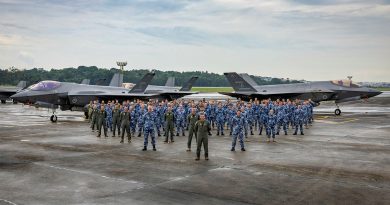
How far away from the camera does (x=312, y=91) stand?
33250 mm

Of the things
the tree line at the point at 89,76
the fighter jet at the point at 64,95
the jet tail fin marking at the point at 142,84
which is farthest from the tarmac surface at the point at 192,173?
the tree line at the point at 89,76

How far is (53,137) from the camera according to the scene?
1795cm

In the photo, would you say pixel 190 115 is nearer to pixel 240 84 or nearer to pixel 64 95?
pixel 64 95

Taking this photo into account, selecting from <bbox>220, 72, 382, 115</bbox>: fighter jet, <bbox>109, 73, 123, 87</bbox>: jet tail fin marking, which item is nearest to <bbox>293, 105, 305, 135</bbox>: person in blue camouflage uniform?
<bbox>220, 72, 382, 115</bbox>: fighter jet

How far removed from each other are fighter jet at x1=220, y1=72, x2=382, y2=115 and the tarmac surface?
16388 millimetres

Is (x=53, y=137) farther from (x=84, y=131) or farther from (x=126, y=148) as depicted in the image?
(x=126, y=148)

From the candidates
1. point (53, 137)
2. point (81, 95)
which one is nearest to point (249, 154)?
point (53, 137)

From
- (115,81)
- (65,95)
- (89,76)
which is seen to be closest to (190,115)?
(65,95)

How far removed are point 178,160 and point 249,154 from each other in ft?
9.01

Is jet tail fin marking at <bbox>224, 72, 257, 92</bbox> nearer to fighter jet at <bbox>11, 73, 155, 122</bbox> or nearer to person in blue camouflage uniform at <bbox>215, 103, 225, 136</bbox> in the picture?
fighter jet at <bbox>11, 73, 155, 122</bbox>

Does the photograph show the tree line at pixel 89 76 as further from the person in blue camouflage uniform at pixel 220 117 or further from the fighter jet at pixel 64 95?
the person in blue camouflage uniform at pixel 220 117

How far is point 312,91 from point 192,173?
25.4 m

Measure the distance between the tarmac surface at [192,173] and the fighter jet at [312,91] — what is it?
16388mm

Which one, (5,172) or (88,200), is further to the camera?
(5,172)
